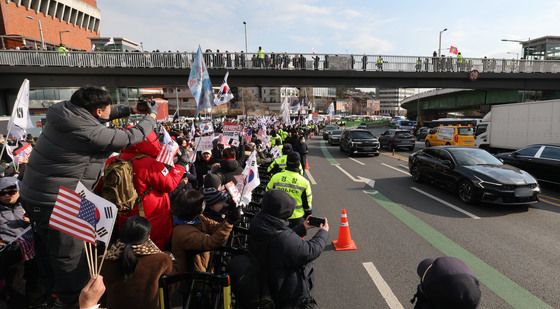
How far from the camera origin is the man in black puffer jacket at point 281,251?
2.60 meters

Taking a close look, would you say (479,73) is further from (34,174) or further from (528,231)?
(34,174)

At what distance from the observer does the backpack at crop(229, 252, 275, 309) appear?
2604 mm

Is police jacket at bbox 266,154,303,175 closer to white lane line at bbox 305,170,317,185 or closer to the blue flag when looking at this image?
the blue flag

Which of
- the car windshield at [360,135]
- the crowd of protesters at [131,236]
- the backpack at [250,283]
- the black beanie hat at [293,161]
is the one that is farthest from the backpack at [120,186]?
the car windshield at [360,135]

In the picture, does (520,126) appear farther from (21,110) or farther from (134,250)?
(21,110)

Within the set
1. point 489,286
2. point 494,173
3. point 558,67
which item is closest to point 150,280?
point 489,286

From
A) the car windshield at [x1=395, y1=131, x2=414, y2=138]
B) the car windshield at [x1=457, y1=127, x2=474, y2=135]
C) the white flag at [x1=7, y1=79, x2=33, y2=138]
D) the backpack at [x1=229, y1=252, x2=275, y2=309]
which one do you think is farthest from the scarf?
the car windshield at [x1=457, y1=127, x2=474, y2=135]

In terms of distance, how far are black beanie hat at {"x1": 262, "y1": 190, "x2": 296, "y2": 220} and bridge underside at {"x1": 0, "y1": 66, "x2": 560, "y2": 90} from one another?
19.9 metres

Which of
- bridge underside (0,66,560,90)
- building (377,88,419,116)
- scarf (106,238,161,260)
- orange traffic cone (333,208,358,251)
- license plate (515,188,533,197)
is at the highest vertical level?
building (377,88,419,116)

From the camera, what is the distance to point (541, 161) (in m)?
9.94

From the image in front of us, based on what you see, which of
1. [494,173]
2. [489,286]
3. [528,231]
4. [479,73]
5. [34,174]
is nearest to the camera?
[34,174]

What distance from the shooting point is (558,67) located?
23.8 meters

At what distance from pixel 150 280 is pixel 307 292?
1.33 m

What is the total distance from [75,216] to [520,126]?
65.5 feet
